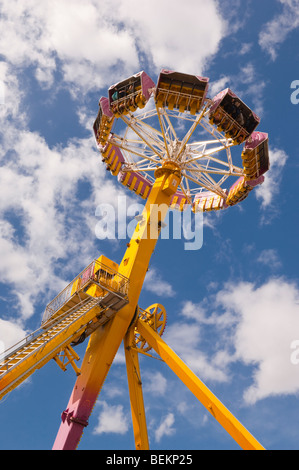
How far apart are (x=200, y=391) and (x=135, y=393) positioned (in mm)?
3781

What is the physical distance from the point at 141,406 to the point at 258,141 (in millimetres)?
13641

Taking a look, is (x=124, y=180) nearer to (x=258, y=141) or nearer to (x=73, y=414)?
(x=258, y=141)

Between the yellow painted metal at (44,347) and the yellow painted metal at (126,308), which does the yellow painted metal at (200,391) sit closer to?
the yellow painted metal at (126,308)

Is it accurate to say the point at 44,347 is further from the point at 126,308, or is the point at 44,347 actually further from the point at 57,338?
the point at 126,308

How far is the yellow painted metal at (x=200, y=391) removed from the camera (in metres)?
16.3

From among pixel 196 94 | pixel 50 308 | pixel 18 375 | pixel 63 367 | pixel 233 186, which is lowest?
pixel 18 375

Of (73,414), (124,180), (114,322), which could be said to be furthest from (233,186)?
(73,414)

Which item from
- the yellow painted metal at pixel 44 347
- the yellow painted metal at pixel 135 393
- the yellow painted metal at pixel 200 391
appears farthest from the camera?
the yellow painted metal at pixel 135 393

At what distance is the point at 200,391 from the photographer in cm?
1812

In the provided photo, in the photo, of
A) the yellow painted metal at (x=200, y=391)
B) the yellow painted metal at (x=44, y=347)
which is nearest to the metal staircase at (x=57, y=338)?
the yellow painted metal at (x=44, y=347)

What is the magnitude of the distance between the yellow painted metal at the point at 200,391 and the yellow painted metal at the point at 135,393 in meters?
0.83

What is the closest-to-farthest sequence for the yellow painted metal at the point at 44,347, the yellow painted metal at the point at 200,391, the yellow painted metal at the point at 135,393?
the yellow painted metal at the point at 44,347 < the yellow painted metal at the point at 200,391 < the yellow painted metal at the point at 135,393

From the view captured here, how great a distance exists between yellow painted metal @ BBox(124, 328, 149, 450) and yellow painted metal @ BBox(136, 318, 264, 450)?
2.71ft

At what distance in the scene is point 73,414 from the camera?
1912 centimetres
